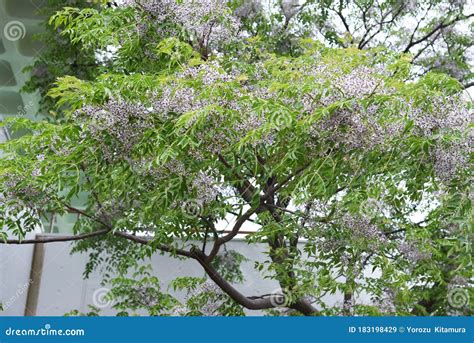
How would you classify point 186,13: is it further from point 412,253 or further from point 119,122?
point 412,253

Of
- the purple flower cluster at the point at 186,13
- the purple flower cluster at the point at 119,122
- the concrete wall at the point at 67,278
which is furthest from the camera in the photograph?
the concrete wall at the point at 67,278

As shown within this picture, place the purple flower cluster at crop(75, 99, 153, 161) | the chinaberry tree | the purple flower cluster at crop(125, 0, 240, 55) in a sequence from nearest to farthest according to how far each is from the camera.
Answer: the chinaberry tree, the purple flower cluster at crop(75, 99, 153, 161), the purple flower cluster at crop(125, 0, 240, 55)

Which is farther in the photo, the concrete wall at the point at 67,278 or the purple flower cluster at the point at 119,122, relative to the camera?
the concrete wall at the point at 67,278

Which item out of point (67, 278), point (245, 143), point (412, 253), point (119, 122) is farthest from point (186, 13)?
point (67, 278)

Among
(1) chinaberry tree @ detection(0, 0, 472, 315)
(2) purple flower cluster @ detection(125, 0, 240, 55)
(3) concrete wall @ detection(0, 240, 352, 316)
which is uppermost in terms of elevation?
(3) concrete wall @ detection(0, 240, 352, 316)

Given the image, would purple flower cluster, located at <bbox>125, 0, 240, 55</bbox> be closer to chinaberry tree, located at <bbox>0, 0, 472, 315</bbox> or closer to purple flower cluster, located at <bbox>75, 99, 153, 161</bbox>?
chinaberry tree, located at <bbox>0, 0, 472, 315</bbox>

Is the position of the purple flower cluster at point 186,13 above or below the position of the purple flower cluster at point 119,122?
above

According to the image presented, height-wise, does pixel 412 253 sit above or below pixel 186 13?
below

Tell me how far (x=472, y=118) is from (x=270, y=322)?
5.31 feet

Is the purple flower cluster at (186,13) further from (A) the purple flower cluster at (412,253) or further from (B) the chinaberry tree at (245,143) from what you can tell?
(A) the purple flower cluster at (412,253)

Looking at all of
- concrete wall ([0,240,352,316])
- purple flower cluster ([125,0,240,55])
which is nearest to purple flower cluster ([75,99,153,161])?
purple flower cluster ([125,0,240,55])

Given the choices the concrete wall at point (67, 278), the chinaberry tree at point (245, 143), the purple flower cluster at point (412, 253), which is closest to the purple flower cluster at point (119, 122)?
the chinaberry tree at point (245, 143)

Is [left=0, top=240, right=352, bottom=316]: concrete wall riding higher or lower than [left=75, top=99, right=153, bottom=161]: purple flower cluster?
higher

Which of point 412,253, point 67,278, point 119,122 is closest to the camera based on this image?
point 119,122
